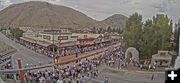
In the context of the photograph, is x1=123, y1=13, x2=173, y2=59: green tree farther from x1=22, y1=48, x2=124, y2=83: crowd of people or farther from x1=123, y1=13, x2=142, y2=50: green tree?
x1=22, y1=48, x2=124, y2=83: crowd of people

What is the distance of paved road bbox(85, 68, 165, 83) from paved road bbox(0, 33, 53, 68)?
1193 mm

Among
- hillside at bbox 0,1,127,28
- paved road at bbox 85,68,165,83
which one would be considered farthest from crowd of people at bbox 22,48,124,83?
hillside at bbox 0,1,127,28

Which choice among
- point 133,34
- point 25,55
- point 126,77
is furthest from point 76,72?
point 133,34

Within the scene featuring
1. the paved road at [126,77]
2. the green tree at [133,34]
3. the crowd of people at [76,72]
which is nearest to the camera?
the crowd of people at [76,72]

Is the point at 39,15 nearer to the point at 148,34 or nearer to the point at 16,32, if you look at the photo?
the point at 16,32

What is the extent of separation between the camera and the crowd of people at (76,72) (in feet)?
10.2

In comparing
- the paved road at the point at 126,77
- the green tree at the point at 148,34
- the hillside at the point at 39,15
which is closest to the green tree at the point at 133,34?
the green tree at the point at 148,34

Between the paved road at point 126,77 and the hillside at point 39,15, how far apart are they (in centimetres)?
140

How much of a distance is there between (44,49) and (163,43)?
3.00 meters

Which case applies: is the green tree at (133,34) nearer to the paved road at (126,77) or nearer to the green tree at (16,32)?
the paved road at (126,77)

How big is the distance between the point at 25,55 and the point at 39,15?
2.68 ft

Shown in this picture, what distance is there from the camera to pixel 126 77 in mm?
3398

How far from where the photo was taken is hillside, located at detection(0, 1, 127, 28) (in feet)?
8.90

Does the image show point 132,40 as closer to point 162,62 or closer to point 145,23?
point 145,23
